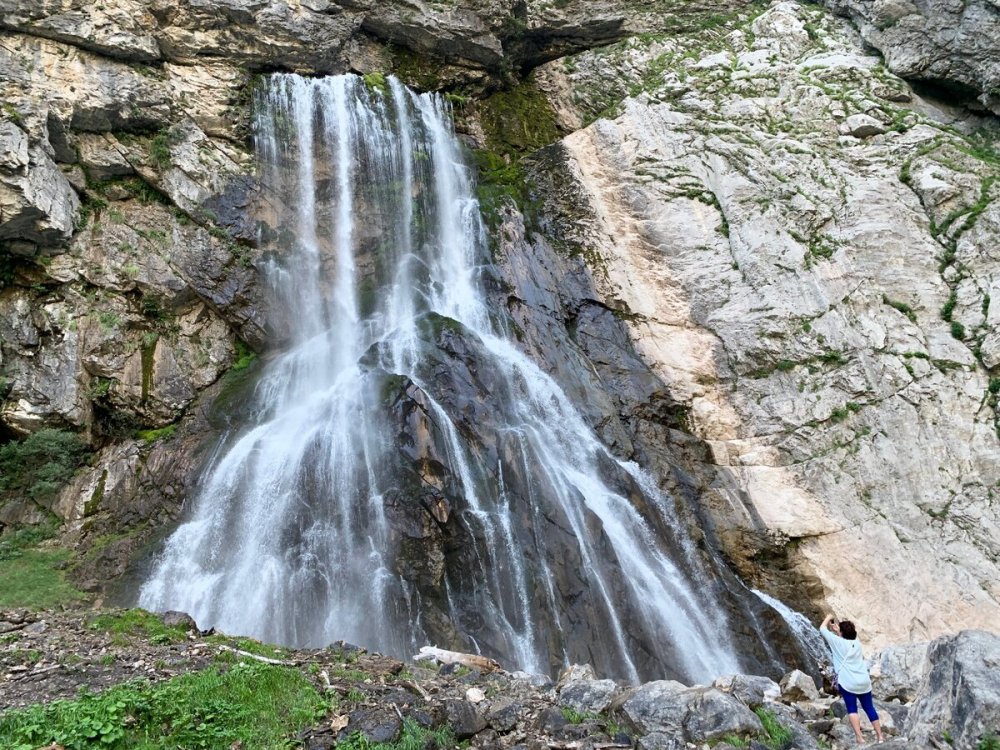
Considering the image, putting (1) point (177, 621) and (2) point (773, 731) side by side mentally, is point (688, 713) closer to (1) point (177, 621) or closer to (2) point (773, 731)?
(2) point (773, 731)

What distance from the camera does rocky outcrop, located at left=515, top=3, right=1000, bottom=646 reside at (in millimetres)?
12906

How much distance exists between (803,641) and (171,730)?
417 inches

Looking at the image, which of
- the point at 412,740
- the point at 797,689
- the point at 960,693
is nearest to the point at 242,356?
the point at 412,740

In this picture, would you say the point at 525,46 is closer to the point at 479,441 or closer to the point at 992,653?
the point at 479,441

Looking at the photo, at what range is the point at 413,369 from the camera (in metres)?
13.8

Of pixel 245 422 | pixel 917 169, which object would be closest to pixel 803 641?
pixel 245 422

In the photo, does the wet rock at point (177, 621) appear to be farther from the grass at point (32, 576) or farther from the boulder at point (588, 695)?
Answer: the boulder at point (588, 695)

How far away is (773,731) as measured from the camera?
18.8 ft

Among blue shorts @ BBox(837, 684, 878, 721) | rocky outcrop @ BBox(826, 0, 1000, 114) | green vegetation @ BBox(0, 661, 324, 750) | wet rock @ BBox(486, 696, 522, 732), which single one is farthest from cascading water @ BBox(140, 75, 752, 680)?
rocky outcrop @ BBox(826, 0, 1000, 114)

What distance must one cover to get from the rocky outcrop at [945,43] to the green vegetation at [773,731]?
2087 centimetres

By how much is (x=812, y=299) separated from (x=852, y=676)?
11.7 m

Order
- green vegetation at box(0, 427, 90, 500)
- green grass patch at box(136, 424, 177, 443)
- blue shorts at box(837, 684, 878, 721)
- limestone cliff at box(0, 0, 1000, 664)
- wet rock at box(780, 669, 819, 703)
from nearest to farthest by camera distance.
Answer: blue shorts at box(837, 684, 878, 721), wet rock at box(780, 669, 819, 703), green vegetation at box(0, 427, 90, 500), limestone cliff at box(0, 0, 1000, 664), green grass patch at box(136, 424, 177, 443)

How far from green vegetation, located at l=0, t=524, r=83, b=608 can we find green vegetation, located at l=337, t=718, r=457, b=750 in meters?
7.41

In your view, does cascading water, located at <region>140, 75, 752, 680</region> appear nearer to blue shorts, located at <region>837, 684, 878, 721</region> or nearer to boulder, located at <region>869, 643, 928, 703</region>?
boulder, located at <region>869, 643, 928, 703</region>
